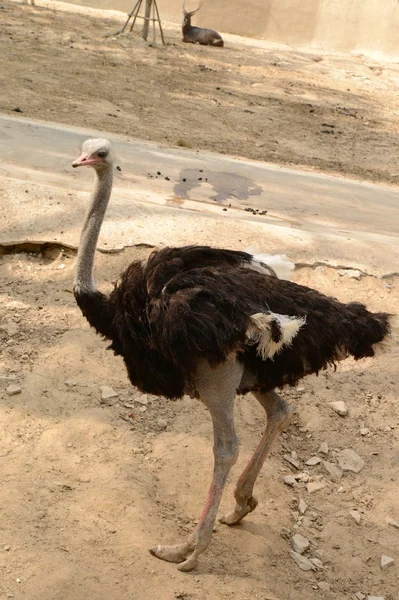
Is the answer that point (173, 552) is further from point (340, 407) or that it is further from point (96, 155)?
point (96, 155)

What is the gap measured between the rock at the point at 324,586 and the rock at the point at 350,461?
76 centimetres

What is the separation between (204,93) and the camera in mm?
12375

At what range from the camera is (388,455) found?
4180 mm

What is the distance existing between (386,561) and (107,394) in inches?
60.1

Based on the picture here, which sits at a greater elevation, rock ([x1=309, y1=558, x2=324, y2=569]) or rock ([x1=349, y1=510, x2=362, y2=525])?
rock ([x1=349, y1=510, x2=362, y2=525])

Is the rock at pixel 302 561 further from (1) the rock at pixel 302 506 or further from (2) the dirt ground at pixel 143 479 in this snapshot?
(1) the rock at pixel 302 506

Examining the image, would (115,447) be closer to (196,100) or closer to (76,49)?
(196,100)

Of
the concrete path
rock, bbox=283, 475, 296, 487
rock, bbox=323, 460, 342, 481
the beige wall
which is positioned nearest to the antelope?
the beige wall

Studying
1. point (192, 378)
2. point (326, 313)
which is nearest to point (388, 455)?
point (326, 313)

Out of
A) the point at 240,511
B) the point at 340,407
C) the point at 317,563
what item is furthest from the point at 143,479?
the point at 340,407

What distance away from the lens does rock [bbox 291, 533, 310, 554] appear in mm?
3590

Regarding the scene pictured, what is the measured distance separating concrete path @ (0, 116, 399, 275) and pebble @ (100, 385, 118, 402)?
44.8 inches

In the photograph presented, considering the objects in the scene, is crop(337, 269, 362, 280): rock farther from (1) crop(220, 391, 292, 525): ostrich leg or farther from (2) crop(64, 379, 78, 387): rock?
(2) crop(64, 379, 78, 387): rock

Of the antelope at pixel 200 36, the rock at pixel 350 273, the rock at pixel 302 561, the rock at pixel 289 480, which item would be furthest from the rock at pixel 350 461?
the antelope at pixel 200 36
